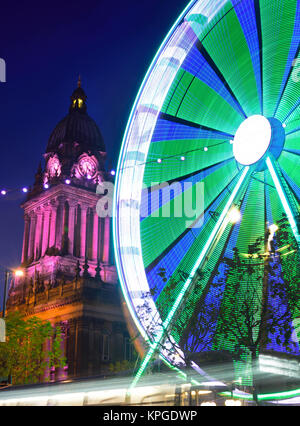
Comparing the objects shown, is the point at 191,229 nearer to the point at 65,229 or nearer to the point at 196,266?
the point at 196,266

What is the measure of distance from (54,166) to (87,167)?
4593mm

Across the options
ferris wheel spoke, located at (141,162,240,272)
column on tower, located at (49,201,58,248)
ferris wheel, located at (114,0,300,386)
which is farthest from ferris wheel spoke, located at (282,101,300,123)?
column on tower, located at (49,201,58,248)

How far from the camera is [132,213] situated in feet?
55.9

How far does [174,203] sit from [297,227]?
5804 millimetres

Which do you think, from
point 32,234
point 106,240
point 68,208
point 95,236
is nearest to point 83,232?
point 95,236

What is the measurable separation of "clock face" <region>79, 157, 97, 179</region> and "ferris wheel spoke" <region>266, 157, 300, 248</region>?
67260mm

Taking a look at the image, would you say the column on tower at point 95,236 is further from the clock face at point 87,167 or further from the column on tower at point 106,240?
the clock face at point 87,167

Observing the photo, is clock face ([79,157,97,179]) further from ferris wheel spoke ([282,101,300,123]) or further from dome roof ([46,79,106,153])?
ferris wheel spoke ([282,101,300,123])

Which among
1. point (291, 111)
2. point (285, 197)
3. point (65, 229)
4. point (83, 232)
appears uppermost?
point (83, 232)

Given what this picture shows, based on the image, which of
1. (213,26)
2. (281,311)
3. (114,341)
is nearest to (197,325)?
(281,311)

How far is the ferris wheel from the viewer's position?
13.8m

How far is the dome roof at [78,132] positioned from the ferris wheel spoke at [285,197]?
6945cm

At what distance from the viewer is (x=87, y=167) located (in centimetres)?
8125

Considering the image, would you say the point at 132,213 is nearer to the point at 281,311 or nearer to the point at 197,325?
the point at 197,325
